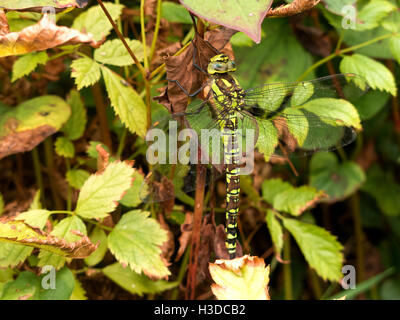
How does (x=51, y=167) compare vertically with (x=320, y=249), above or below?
above

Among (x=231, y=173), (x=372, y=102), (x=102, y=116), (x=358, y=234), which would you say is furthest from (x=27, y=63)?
(x=358, y=234)

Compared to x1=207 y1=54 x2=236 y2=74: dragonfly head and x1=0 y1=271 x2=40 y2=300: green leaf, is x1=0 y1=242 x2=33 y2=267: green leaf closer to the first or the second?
x1=0 y1=271 x2=40 y2=300: green leaf

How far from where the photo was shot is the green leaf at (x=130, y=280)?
3.55 ft

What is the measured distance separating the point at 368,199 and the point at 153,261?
1.20 metres

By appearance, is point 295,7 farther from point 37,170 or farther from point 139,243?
point 37,170

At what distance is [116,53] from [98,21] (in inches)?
4.6

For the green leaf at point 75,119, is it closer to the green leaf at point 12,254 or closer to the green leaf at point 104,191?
the green leaf at point 104,191

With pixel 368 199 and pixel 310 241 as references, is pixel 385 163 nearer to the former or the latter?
pixel 368 199

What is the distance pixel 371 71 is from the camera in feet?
3.66

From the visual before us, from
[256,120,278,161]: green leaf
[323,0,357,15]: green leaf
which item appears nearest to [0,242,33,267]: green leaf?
[256,120,278,161]: green leaf

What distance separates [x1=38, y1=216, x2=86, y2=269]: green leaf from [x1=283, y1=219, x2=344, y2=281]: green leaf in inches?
22.8

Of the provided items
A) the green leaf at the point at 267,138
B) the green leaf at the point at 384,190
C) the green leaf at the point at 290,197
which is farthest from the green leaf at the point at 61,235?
the green leaf at the point at 384,190

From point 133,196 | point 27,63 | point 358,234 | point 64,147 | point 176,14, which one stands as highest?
point 176,14

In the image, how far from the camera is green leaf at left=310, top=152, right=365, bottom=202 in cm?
147
